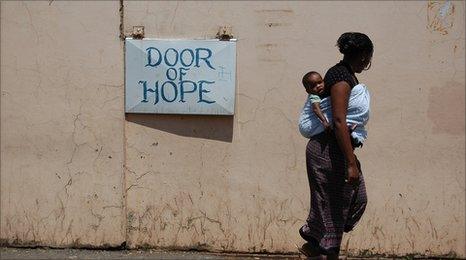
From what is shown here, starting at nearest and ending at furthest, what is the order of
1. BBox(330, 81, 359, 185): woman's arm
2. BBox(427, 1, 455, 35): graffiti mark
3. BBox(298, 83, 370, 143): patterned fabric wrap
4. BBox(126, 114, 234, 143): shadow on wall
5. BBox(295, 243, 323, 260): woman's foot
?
BBox(330, 81, 359, 185): woman's arm, BBox(298, 83, 370, 143): patterned fabric wrap, BBox(295, 243, 323, 260): woman's foot, BBox(427, 1, 455, 35): graffiti mark, BBox(126, 114, 234, 143): shadow on wall

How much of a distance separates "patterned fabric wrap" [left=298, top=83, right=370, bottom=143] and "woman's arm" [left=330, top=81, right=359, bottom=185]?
0.31 feet

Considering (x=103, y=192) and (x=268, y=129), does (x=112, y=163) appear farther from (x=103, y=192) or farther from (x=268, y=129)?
(x=268, y=129)

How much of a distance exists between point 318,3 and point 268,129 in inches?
37.6

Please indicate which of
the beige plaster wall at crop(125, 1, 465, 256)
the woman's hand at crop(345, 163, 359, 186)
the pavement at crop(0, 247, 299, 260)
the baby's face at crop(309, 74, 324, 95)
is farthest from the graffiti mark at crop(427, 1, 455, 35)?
the pavement at crop(0, 247, 299, 260)

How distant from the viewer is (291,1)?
15.8ft

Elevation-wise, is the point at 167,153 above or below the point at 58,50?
below

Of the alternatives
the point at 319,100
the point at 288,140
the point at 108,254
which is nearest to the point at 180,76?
the point at 288,140

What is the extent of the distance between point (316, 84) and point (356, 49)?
0.27 metres

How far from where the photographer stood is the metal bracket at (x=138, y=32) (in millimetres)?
4855

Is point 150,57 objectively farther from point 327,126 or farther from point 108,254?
point 327,126

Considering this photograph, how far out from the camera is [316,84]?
3.59 meters

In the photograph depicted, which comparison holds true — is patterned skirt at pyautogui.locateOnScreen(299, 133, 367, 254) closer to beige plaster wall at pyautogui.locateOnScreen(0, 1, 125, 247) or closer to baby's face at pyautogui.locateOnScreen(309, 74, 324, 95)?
baby's face at pyautogui.locateOnScreen(309, 74, 324, 95)

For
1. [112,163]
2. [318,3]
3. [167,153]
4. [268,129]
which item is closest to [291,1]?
[318,3]

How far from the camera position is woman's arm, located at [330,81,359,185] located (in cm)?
343
